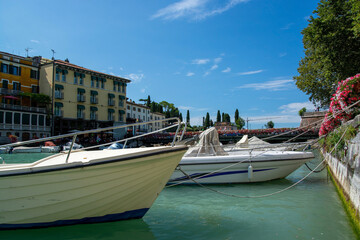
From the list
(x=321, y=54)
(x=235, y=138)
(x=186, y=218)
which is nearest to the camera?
(x=186, y=218)

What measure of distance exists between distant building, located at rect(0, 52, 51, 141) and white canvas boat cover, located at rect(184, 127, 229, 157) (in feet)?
116

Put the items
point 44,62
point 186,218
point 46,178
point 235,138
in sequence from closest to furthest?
point 46,178 → point 186,218 → point 235,138 → point 44,62

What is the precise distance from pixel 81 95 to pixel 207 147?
3986 cm

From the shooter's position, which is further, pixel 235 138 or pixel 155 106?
pixel 155 106

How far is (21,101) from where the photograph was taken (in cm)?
4041

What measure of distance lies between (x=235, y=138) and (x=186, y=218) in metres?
36.2

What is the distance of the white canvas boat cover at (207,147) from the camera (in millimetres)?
10438

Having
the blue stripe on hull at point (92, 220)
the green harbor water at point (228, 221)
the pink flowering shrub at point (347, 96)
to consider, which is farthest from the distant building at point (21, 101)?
the pink flowering shrub at point (347, 96)

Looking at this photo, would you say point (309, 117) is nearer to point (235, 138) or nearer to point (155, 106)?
point (235, 138)

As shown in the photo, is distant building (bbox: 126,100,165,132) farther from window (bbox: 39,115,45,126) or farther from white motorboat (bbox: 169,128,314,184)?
white motorboat (bbox: 169,128,314,184)

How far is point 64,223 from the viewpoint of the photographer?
5.14 meters

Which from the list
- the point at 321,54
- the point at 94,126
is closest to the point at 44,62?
the point at 94,126

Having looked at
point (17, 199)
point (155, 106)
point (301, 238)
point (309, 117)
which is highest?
point (155, 106)

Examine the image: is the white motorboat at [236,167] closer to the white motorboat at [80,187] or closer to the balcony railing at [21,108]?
the white motorboat at [80,187]
